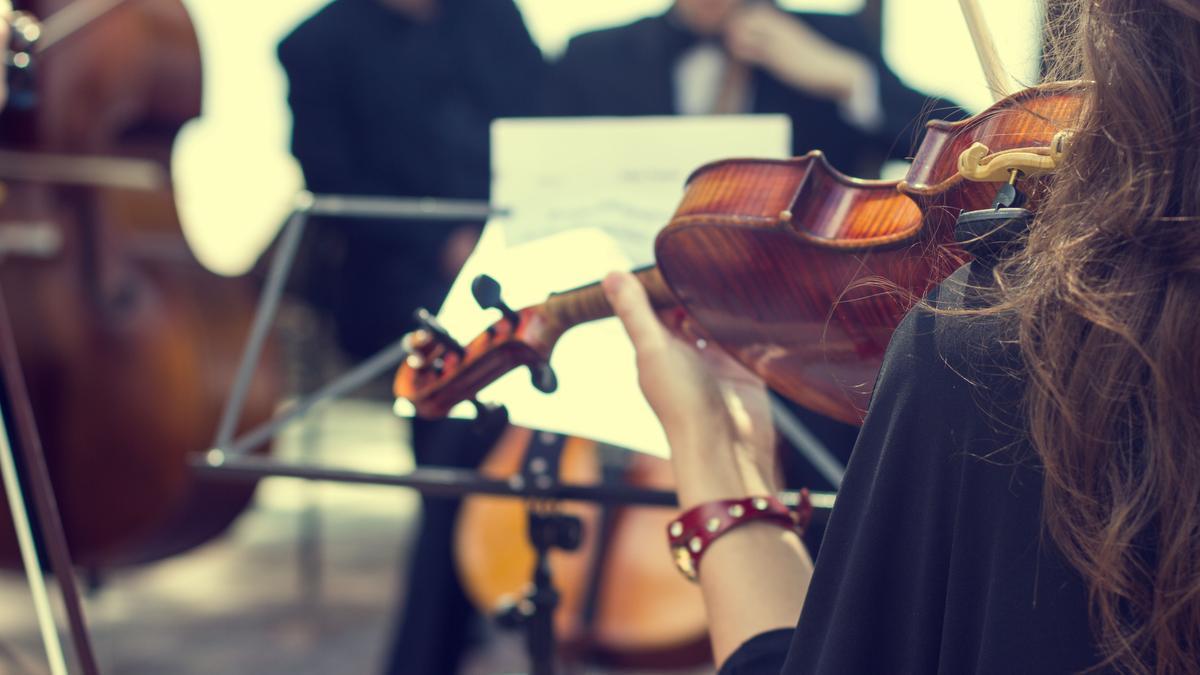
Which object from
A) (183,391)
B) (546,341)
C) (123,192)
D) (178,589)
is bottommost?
(178,589)

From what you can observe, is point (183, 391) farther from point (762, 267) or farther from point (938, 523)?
point (938, 523)

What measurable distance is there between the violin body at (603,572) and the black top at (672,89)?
0.43 meters

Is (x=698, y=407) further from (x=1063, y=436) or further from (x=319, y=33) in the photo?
(x=319, y=33)

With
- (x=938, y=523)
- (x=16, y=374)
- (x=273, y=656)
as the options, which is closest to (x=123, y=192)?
(x=273, y=656)

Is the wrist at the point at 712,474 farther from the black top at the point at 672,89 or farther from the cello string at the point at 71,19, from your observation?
the cello string at the point at 71,19

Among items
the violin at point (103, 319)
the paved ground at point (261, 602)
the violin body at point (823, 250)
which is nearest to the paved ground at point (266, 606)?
the paved ground at point (261, 602)

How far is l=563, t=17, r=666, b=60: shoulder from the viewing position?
1.55 meters

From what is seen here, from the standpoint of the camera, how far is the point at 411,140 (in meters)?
1.77

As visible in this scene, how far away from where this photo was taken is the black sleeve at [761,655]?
2.06 feet

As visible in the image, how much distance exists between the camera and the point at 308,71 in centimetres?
179

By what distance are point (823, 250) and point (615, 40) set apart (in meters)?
0.94

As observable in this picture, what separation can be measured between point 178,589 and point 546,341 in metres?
1.84

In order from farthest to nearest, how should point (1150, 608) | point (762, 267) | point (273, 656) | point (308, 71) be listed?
point (273, 656) < point (308, 71) < point (762, 267) < point (1150, 608)

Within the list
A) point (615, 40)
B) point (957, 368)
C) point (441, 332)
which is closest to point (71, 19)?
point (615, 40)
